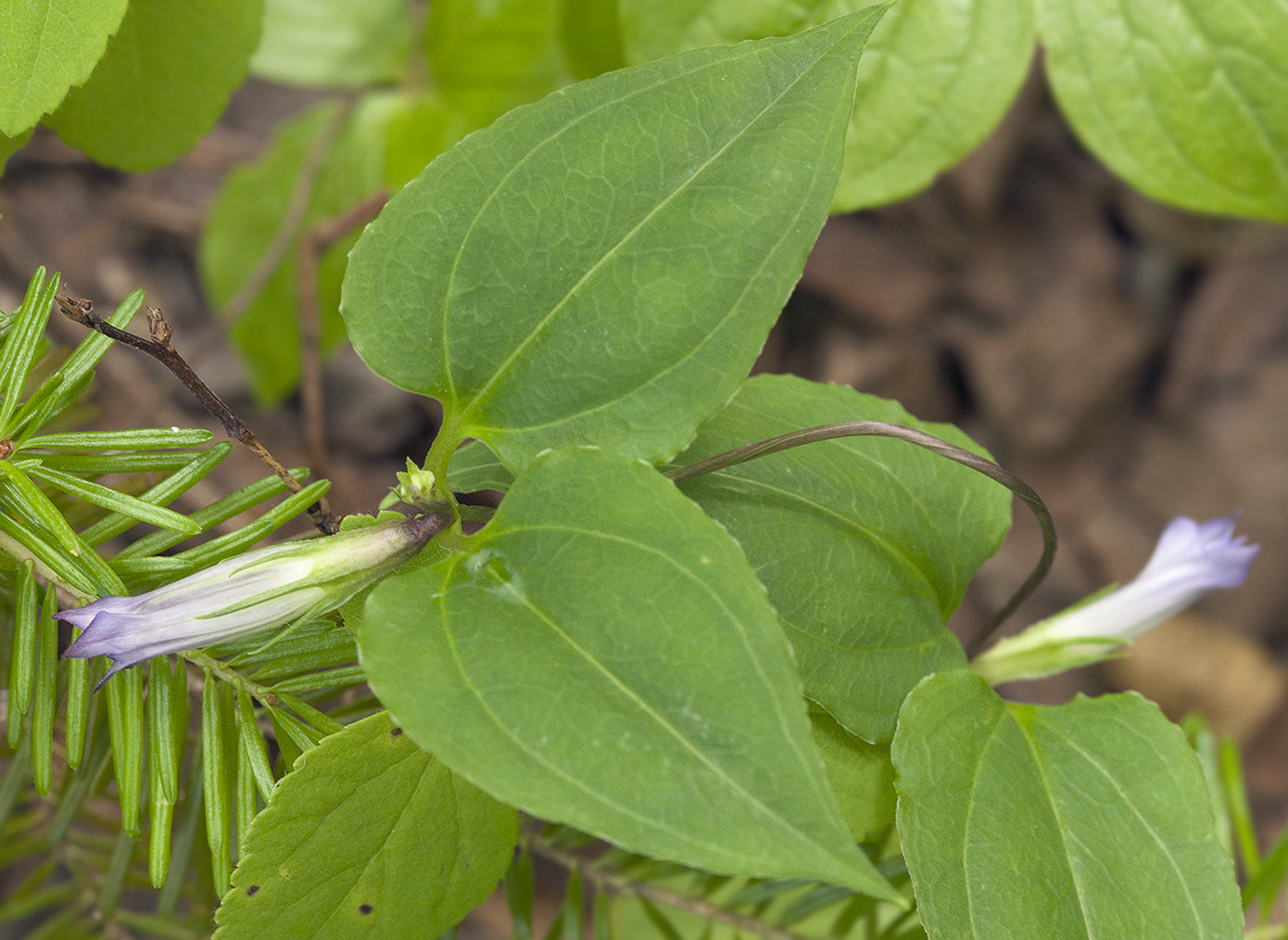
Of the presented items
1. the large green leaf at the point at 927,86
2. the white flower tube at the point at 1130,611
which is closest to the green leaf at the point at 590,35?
the large green leaf at the point at 927,86

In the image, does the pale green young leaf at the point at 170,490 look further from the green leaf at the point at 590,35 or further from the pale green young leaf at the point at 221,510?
the green leaf at the point at 590,35

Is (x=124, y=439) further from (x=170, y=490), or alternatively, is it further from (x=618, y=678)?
(x=618, y=678)

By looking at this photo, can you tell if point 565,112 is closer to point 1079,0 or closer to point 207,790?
point 207,790

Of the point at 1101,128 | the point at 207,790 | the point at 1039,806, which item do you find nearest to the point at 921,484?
the point at 1039,806

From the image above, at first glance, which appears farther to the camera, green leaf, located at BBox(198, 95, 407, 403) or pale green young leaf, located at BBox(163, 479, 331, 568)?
green leaf, located at BBox(198, 95, 407, 403)

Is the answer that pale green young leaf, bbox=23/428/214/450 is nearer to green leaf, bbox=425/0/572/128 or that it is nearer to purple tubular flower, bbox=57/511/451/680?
purple tubular flower, bbox=57/511/451/680

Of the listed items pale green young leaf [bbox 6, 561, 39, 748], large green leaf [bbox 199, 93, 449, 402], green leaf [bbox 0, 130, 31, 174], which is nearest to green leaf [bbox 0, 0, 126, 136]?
green leaf [bbox 0, 130, 31, 174]
